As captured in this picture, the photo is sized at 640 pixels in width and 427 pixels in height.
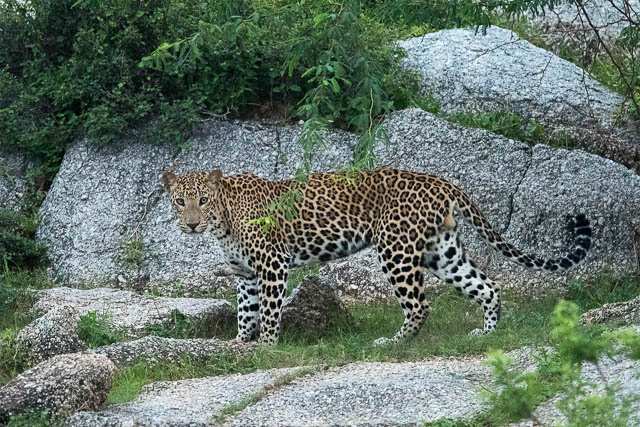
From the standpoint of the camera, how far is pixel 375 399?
8266mm

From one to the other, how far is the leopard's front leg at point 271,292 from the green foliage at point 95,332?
4.66ft

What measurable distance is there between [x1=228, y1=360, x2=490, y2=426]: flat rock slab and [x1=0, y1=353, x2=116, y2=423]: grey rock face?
1050mm

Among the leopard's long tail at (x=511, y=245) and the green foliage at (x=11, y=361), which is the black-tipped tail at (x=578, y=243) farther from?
the green foliage at (x=11, y=361)

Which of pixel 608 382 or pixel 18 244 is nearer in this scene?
pixel 608 382

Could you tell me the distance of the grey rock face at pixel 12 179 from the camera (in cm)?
1469

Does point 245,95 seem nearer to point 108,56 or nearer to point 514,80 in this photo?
point 108,56

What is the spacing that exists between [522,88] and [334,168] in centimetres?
286

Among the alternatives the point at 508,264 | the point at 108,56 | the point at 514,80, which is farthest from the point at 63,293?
the point at 514,80

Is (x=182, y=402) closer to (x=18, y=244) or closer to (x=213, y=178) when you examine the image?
(x=213, y=178)

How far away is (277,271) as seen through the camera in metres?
11.1

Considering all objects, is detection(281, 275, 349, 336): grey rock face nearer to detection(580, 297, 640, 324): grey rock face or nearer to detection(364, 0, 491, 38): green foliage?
detection(580, 297, 640, 324): grey rock face

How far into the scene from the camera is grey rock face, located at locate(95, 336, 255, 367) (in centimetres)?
966

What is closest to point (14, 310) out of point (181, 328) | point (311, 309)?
point (181, 328)

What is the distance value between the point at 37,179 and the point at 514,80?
662 cm
